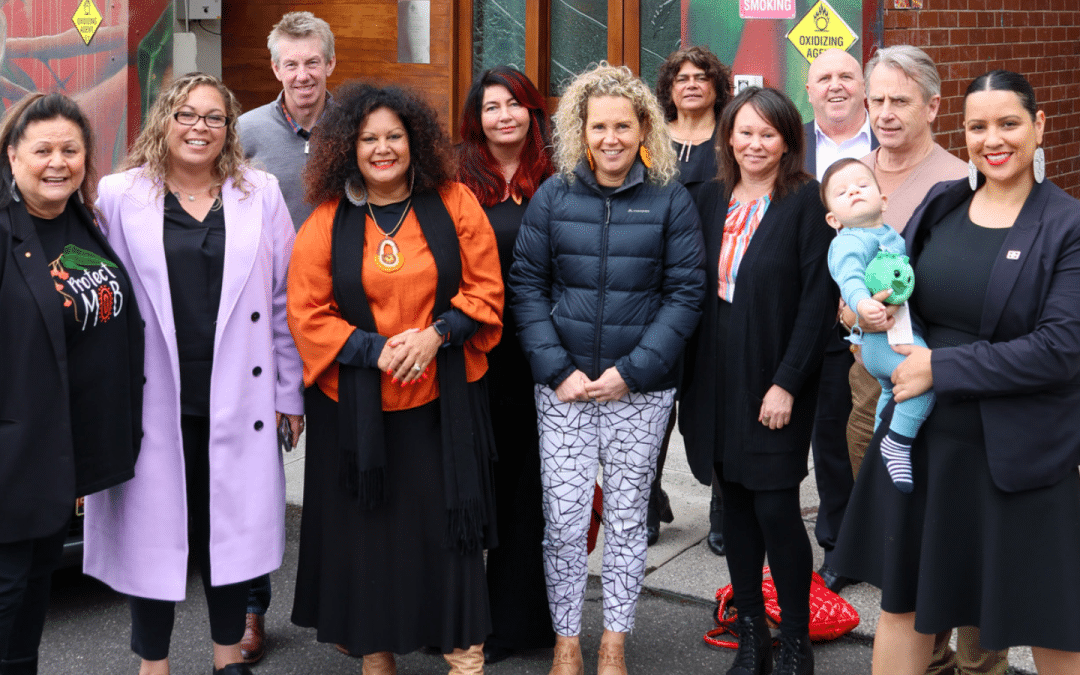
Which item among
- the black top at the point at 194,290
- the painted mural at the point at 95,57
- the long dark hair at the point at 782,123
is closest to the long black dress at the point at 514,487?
the long dark hair at the point at 782,123

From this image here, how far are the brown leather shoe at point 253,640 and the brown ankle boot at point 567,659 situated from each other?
114 centimetres

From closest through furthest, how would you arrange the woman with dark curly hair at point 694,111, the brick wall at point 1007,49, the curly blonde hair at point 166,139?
1. the curly blonde hair at point 166,139
2. the woman with dark curly hair at point 694,111
3. the brick wall at point 1007,49

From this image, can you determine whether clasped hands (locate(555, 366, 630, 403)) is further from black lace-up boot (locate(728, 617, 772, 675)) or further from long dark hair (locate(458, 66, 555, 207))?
black lace-up boot (locate(728, 617, 772, 675))

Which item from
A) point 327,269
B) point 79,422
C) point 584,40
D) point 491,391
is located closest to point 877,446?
point 491,391

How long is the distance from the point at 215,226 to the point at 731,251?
1.73 meters

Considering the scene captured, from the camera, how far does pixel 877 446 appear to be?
3.42 m

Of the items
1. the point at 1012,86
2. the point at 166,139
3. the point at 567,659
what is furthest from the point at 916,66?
the point at 166,139

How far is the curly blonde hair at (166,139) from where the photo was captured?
3.84 metres

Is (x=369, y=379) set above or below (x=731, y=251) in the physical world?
below

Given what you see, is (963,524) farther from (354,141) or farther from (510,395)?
(354,141)

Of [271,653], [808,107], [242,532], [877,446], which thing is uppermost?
[808,107]

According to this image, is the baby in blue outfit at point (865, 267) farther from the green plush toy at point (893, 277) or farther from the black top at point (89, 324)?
the black top at point (89, 324)

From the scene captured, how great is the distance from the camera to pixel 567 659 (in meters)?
4.11

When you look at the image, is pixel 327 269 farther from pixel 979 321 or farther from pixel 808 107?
pixel 808 107
